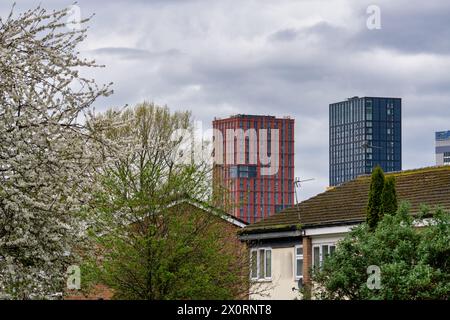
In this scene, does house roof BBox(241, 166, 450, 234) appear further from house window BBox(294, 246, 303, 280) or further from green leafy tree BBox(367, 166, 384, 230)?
green leafy tree BBox(367, 166, 384, 230)

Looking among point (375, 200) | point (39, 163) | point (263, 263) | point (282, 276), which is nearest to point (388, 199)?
point (375, 200)

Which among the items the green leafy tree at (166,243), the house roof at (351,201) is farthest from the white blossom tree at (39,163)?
the house roof at (351,201)

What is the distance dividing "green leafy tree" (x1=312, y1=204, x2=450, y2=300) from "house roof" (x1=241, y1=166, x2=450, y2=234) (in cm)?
865

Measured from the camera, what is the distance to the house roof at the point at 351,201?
49781 millimetres

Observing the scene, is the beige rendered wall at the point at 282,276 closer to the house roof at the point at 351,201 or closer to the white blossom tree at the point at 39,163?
the house roof at the point at 351,201

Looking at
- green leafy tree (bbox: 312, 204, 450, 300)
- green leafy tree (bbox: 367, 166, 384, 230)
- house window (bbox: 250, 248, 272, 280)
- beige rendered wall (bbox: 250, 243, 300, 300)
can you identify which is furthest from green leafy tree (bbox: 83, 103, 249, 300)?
house window (bbox: 250, 248, 272, 280)

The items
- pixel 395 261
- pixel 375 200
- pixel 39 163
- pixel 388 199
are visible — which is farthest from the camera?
pixel 375 200

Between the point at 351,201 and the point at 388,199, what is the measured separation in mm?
12824

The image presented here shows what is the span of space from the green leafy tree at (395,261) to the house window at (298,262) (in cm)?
1325

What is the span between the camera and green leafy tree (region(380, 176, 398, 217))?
41906 millimetres

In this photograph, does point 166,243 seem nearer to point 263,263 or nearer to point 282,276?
point 282,276

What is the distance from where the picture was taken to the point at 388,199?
42.0 meters
